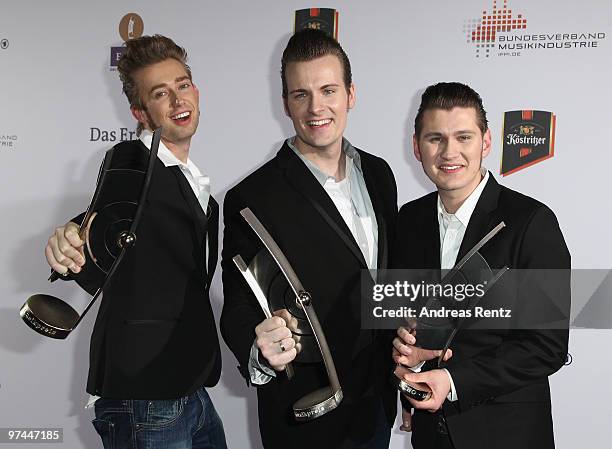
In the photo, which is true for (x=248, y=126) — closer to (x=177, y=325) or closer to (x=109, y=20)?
(x=109, y=20)

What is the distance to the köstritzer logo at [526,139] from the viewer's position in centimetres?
221

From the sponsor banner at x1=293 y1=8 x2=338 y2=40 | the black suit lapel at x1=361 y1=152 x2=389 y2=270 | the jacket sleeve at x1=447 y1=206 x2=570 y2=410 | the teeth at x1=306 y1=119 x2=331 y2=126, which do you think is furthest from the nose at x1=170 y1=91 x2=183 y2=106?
the jacket sleeve at x1=447 y1=206 x2=570 y2=410

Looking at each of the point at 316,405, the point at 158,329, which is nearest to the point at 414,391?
the point at 316,405

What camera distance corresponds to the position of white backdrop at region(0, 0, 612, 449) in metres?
2.20

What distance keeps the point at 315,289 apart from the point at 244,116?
1.02m

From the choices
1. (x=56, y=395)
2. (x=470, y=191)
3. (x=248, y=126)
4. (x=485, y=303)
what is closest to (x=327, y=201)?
(x=470, y=191)

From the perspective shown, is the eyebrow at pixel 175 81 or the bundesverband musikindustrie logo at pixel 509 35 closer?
the eyebrow at pixel 175 81

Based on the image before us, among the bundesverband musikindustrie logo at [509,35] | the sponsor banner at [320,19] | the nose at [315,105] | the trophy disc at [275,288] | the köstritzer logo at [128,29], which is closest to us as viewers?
the trophy disc at [275,288]

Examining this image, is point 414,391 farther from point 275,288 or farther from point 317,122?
point 317,122

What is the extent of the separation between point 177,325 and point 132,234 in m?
0.31

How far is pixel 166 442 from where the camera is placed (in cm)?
155

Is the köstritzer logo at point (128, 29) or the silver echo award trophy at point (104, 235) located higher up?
the köstritzer logo at point (128, 29)

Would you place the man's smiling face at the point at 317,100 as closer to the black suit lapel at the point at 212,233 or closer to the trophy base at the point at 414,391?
the black suit lapel at the point at 212,233

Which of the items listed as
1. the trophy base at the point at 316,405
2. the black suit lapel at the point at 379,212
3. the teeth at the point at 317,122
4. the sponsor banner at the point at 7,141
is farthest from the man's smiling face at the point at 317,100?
the sponsor banner at the point at 7,141
